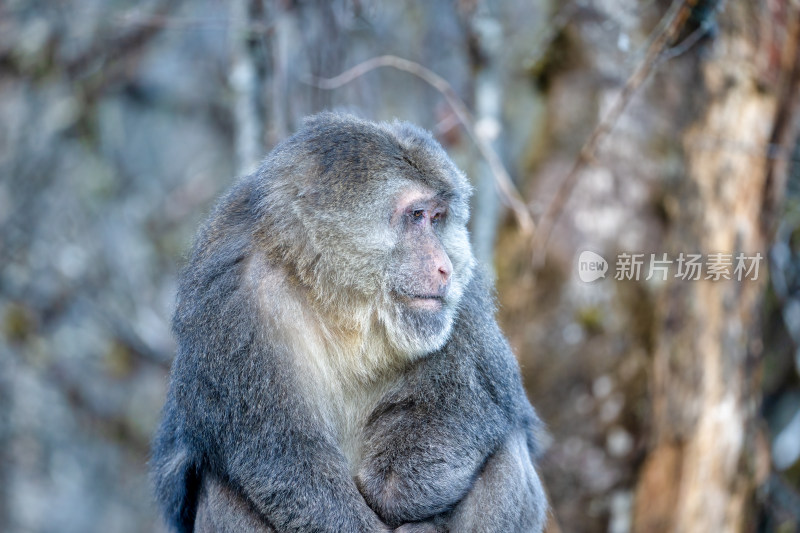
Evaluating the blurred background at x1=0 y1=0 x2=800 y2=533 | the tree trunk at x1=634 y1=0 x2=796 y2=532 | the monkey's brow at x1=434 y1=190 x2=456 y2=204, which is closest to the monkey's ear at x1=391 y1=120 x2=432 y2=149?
the monkey's brow at x1=434 y1=190 x2=456 y2=204

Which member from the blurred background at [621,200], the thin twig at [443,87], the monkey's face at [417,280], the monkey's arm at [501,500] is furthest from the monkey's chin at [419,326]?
the thin twig at [443,87]

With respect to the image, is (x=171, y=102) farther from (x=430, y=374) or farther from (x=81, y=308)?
(x=430, y=374)

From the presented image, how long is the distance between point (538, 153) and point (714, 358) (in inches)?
90.7

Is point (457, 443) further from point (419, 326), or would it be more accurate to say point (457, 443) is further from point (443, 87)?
point (443, 87)

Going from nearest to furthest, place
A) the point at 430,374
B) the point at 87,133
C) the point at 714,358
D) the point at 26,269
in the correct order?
the point at 430,374
the point at 714,358
the point at 26,269
the point at 87,133

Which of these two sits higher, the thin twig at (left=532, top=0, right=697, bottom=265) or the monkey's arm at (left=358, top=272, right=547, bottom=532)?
the thin twig at (left=532, top=0, right=697, bottom=265)

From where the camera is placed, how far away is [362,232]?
341cm

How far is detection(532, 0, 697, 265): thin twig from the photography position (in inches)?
174

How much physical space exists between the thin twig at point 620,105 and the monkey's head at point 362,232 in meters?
1.75

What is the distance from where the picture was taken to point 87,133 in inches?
390

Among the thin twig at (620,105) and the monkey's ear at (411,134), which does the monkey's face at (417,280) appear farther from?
the thin twig at (620,105)

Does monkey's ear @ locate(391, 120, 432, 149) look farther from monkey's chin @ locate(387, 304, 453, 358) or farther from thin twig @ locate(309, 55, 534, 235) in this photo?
thin twig @ locate(309, 55, 534, 235)

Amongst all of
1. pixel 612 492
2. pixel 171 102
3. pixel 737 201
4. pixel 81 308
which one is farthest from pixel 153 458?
pixel 171 102

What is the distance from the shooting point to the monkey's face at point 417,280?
342 cm
